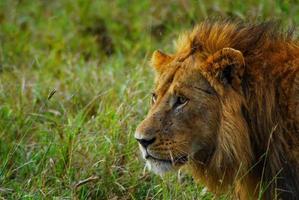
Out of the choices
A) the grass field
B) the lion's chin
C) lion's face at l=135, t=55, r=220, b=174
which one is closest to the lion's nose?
lion's face at l=135, t=55, r=220, b=174

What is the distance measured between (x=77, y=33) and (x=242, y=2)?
6.10ft

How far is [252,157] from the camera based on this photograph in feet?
14.3

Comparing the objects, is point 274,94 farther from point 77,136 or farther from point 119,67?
point 119,67

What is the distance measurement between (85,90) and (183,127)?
231cm

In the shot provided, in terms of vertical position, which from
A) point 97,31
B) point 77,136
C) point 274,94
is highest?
point 274,94

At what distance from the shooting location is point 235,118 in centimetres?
425

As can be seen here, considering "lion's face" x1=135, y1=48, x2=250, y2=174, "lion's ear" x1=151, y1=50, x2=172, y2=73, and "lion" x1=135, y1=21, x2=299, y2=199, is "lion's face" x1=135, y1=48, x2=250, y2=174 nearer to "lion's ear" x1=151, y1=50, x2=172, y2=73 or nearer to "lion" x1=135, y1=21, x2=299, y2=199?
"lion" x1=135, y1=21, x2=299, y2=199

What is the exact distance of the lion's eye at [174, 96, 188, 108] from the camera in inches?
173

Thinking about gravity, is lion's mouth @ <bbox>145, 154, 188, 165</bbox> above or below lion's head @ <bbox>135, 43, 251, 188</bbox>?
below

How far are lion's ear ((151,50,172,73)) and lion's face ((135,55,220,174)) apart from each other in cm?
31

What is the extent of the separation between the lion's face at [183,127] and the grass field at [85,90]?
0.33m

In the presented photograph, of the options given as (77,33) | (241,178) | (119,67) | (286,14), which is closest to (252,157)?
(241,178)

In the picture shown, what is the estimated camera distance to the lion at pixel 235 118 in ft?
14.1

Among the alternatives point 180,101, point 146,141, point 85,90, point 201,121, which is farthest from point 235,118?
point 85,90
